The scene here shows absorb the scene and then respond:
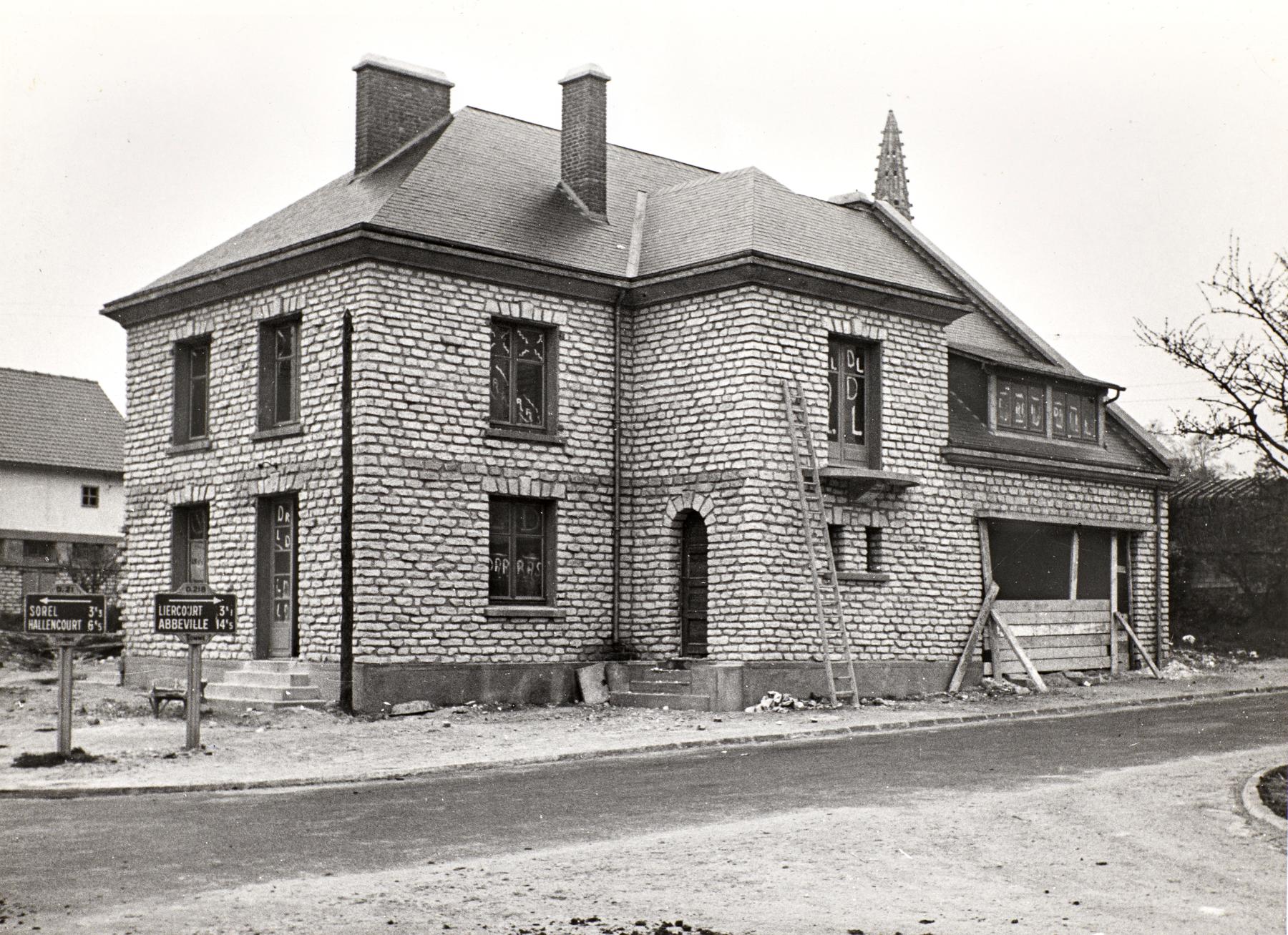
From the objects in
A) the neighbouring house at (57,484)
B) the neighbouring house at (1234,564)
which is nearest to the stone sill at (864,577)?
the neighbouring house at (1234,564)

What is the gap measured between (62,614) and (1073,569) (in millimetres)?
18321

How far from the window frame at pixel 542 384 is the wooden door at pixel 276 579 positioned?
10.6 ft

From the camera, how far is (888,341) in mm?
24016

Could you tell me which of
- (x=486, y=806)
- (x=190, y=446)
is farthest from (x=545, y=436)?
(x=486, y=806)

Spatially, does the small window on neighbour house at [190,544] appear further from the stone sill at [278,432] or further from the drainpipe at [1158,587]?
the drainpipe at [1158,587]

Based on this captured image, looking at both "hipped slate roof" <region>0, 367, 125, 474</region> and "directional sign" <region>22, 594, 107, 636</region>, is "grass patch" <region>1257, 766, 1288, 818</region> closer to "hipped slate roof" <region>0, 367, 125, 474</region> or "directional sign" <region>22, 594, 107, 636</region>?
"directional sign" <region>22, 594, 107, 636</region>

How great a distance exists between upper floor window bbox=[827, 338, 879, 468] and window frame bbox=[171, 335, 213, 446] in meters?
9.81

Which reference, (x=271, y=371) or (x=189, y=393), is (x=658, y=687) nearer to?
(x=271, y=371)

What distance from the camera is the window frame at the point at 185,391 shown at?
973 inches

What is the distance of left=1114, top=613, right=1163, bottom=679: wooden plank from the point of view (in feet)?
91.8

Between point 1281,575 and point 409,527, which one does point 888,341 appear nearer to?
point 409,527

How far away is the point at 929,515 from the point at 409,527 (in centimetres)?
831

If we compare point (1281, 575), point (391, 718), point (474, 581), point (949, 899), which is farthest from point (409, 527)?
point (1281, 575)

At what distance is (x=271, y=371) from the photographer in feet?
76.3
